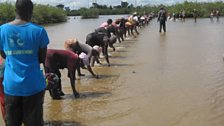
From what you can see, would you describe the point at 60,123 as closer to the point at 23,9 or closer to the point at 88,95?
the point at 88,95

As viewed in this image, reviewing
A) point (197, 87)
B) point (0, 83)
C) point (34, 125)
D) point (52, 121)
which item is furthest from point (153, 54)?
point (34, 125)

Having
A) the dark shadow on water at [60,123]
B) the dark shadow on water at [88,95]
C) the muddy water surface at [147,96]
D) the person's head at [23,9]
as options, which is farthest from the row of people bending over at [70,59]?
the person's head at [23,9]

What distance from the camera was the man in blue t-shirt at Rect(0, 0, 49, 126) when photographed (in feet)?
16.0

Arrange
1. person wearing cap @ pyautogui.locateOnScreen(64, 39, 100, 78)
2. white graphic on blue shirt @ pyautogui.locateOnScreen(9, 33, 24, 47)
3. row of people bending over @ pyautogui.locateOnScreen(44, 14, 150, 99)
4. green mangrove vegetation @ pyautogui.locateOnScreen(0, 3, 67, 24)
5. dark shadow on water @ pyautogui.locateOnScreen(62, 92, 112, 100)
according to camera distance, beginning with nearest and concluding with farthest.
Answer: white graphic on blue shirt @ pyautogui.locateOnScreen(9, 33, 24, 47) < row of people bending over @ pyautogui.locateOnScreen(44, 14, 150, 99) < dark shadow on water @ pyautogui.locateOnScreen(62, 92, 112, 100) < person wearing cap @ pyautogui.locateOnScreen(64, 39, 100, 78) < green mangrove vegetation @ pyautogui.locateOnScreen(0, 3, 67, 24)

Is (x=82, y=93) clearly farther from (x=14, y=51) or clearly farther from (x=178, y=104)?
(x=14, y=51)

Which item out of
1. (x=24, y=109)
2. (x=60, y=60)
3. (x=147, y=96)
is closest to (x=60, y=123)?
(x=60, y=60)

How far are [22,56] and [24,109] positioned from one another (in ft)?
1.97

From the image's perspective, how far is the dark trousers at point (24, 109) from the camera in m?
4.94

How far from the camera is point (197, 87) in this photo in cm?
1086

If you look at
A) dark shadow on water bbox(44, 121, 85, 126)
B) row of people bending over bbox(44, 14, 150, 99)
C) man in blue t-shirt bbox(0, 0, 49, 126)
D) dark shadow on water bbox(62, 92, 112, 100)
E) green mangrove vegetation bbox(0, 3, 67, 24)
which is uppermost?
man in blue t-shirt bbox(0, 0, 49, 126)

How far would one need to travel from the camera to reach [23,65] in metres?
4.89

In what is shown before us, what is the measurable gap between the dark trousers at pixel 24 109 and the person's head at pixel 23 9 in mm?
872

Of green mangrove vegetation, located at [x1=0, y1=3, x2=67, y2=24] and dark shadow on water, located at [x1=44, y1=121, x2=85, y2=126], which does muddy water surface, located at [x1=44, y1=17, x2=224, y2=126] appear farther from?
green mangrove vegetation, located at [x1=0, y1=3, x2=67, y2=24]

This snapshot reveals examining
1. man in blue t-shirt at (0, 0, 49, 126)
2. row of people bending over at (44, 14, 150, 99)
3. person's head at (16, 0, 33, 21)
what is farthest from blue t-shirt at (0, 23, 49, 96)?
row of people bending over at (44, 14, 150, 99)
